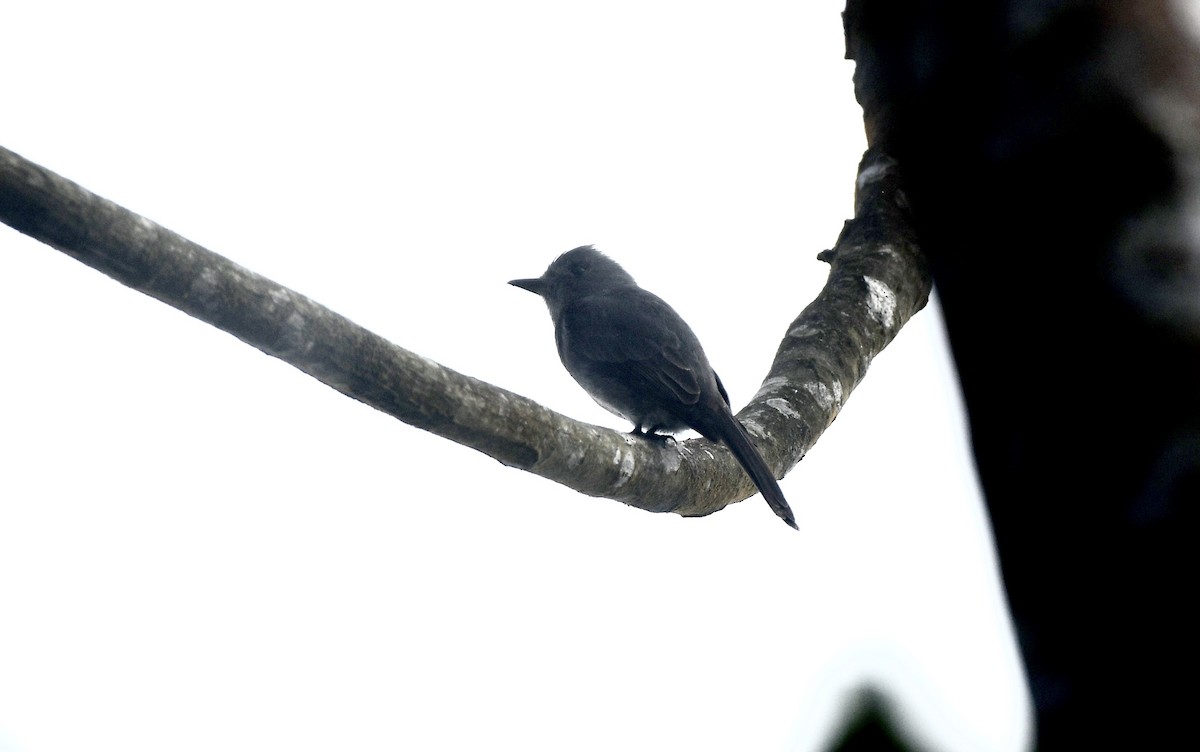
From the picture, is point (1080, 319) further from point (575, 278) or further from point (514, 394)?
point (575, 278)

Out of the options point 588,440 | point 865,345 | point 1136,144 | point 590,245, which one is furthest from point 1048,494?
point 590,245

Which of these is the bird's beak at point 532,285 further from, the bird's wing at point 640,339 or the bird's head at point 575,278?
the bird's wing at point 640,339

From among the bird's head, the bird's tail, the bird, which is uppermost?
the bird's head

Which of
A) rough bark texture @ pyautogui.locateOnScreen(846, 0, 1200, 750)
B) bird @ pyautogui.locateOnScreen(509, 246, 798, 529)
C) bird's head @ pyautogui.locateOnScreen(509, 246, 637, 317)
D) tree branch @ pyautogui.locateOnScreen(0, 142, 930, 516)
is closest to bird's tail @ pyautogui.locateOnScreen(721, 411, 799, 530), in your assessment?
tree branch @ pyautogui.locateOnScreen(0, 142, 930, 516)

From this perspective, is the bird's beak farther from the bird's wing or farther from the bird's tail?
the bird's tail

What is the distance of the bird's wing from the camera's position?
5520 mm

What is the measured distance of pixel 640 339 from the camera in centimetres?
579

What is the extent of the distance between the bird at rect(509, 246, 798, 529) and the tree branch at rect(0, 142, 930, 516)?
425mm

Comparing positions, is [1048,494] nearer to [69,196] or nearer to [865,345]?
[69,196]

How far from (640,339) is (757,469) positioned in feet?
5.27

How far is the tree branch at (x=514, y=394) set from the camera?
2.27 metres

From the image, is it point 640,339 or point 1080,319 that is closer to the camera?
point 1080,319

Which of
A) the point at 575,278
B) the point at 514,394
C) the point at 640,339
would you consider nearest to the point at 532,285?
the point at 575,278

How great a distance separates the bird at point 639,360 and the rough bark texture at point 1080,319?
4108mm
